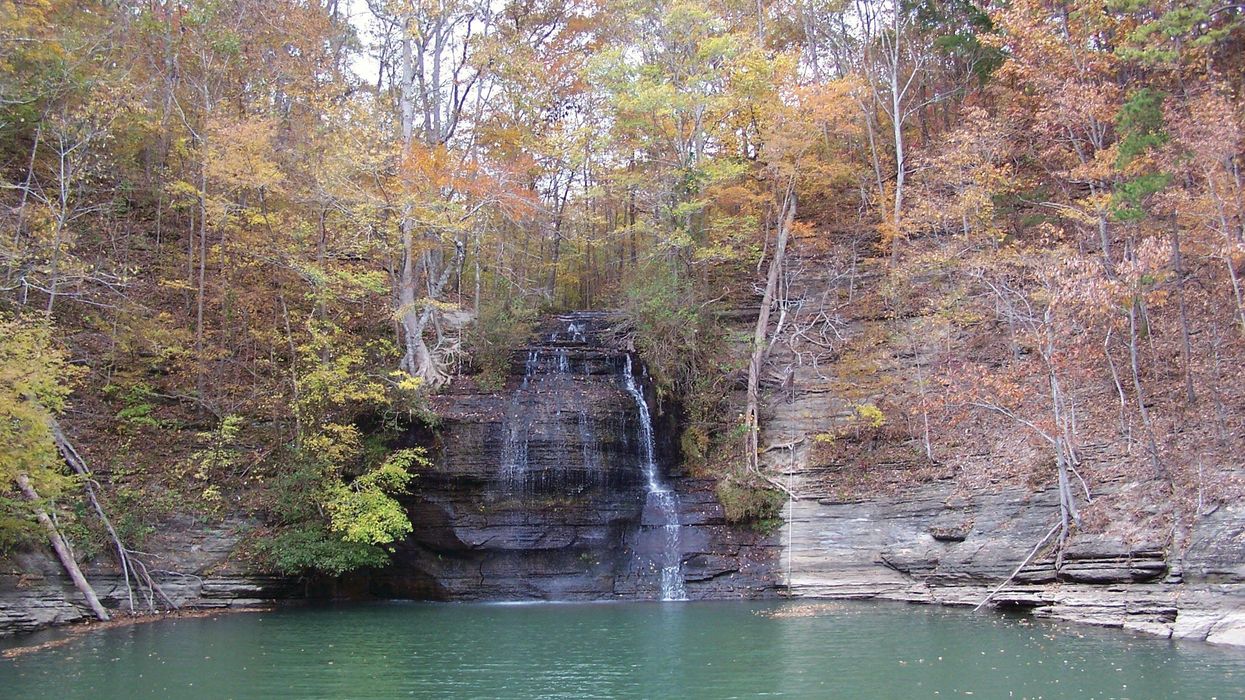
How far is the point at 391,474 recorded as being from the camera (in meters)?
Result: 19.2

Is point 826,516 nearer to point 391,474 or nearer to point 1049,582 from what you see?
point 1049,582

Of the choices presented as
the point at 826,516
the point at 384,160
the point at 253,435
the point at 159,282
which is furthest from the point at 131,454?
the point at 826,516

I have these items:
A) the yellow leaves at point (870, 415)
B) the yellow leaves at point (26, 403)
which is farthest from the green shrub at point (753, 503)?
the yellow leaves at point (26, 403)

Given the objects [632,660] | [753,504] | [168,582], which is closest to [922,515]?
[753,504]

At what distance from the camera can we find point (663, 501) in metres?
21.4

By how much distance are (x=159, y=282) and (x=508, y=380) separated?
1010cm

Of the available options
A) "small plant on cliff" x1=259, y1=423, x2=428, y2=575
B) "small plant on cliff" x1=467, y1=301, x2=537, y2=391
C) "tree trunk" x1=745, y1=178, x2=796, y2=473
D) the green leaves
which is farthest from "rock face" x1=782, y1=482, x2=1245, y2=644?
"small plant on cliff" x1=259, y1=423, x2=428, y2=575

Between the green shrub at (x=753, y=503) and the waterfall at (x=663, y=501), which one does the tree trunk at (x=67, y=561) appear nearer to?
the waterfall at (x=663, y=501)

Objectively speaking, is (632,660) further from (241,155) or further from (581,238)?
(581,238)

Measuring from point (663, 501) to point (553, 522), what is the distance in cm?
302

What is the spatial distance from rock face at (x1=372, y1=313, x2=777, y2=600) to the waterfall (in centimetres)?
4

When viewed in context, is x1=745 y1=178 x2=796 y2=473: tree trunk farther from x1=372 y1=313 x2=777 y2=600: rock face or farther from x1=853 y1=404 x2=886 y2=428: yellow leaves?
x1=853 y1=404 x2=886 y2=428: yellow leaves

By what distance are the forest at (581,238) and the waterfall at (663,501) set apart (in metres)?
0.90

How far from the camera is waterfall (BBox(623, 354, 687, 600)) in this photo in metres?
20.0
